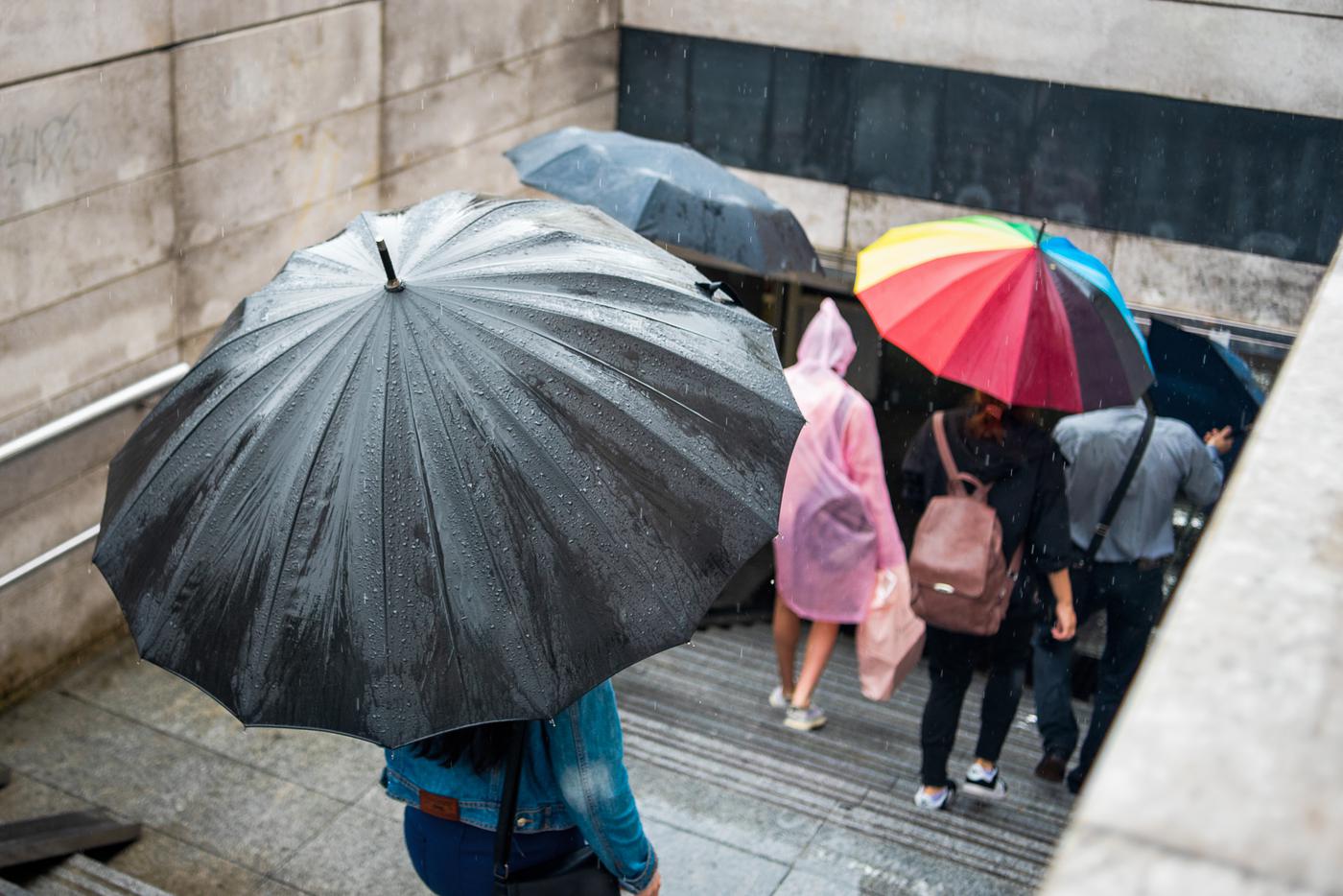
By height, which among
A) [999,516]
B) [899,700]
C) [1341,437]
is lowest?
[899,700]

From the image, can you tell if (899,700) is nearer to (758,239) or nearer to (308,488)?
(758,239)

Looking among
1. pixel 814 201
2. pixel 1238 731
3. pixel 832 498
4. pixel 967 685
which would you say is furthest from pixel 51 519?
pixel 1238 731

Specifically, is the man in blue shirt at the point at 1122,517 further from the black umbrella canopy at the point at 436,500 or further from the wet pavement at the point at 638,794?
the black umbrella canopy at the point at 436,500

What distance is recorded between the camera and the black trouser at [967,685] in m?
5.54

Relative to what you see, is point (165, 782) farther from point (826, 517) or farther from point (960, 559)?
point (960, 559)

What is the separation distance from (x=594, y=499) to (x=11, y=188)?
159 inches

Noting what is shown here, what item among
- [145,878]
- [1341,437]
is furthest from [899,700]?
[1341,437]

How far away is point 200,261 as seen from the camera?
687cm

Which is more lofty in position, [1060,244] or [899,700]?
[1060,244]

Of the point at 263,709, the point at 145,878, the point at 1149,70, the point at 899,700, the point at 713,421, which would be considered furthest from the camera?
the point at 1149,70

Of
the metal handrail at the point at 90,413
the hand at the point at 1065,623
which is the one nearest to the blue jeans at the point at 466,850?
the hand at the point at 1065,623

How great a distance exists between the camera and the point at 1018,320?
531 centimetres

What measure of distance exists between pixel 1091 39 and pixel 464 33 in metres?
3.79

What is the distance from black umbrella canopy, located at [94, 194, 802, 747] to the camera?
8.36ft
